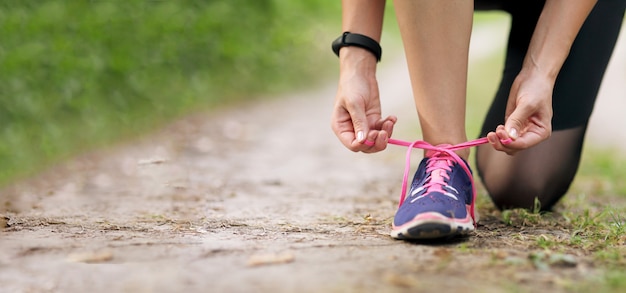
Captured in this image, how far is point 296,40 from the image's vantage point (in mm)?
7434

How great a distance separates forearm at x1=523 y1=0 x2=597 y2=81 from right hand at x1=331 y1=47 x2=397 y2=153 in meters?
0.40

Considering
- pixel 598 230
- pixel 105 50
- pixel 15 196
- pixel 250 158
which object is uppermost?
pixel 105 50

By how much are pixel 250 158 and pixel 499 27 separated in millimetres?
13506

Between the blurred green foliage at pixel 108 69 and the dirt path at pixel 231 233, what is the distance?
37 centimetres

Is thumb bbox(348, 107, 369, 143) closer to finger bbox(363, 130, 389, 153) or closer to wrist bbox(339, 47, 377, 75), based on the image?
finger bbox(363, 130, 389, 153)

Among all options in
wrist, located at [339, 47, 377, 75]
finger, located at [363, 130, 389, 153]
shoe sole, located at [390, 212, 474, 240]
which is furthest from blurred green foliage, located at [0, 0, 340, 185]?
shoe sole, located at [390, 212, 474, 240]

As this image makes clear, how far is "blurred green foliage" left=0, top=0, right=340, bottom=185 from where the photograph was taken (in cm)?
338

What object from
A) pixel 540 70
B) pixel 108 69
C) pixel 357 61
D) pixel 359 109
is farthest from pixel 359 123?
pixel 108 69

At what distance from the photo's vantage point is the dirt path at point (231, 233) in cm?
125

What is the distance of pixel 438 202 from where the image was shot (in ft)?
5.08

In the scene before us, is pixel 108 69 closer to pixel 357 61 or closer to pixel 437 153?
pixel 357 61

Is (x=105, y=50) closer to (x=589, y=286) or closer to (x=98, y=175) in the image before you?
(x=98, y=175)

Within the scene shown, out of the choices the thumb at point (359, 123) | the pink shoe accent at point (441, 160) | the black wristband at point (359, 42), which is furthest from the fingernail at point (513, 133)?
the black wristband at point (359, 42)

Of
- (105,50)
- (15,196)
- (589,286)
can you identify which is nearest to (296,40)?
(105,50)
